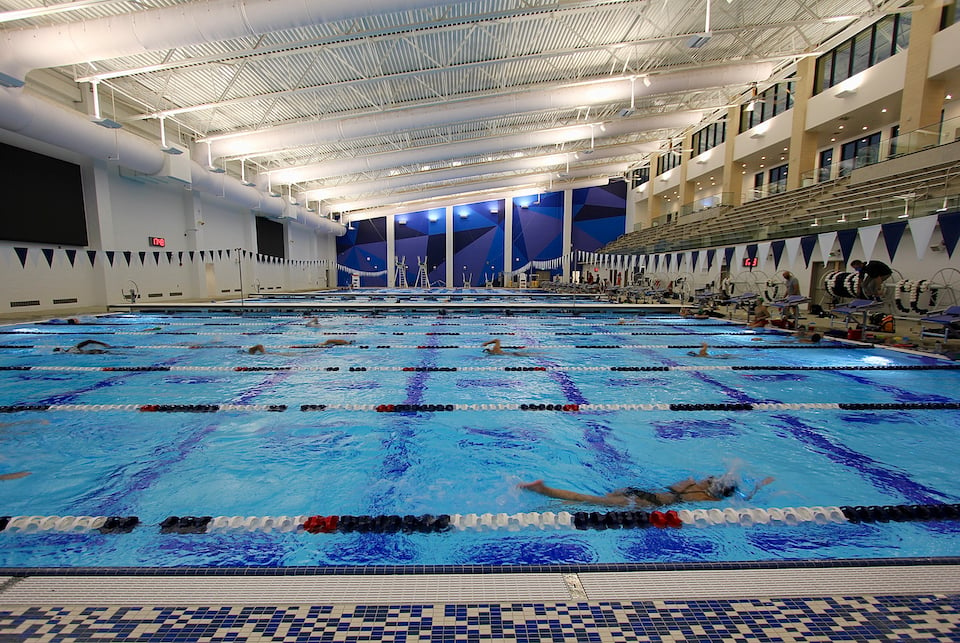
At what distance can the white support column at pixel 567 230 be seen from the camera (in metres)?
26.9

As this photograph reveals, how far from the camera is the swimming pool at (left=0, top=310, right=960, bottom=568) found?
1942 mm

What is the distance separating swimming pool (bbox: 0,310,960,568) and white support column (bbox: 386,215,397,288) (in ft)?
71.6

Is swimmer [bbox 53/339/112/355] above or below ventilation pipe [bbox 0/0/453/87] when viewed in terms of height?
below

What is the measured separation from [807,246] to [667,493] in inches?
417

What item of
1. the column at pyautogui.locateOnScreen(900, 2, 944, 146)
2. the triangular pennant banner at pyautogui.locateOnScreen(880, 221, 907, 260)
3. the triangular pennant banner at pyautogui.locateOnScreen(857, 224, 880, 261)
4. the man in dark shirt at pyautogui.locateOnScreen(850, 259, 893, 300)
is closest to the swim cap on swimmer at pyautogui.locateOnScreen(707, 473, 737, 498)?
the man in dark shirt at pyautogui.locateOnScreen(850, 259, 893, 300)

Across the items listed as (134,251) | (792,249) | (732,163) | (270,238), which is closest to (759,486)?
(792,249)

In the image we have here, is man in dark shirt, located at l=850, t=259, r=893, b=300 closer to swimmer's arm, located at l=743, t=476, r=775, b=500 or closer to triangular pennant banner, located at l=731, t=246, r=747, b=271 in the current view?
triangular pennant banner, located at l=731, t=246, r=747, b=271

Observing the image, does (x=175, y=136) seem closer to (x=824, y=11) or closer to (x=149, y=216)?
(x=149, y=216)

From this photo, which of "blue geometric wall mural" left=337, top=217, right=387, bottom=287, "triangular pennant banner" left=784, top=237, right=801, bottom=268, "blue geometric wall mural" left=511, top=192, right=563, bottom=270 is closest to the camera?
"triangular pennant banner" left=784, top=237, right=801, bottom=268

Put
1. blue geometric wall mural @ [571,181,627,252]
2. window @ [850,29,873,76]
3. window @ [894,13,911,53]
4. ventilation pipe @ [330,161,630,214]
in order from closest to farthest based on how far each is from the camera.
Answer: window @ [894,13,911,53] < window @ [850,29,873,76] < ventilation pipe @ [330,161,630,214] < blue geometric wall mural @ [571,181,627,252]

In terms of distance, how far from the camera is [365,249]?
28.3m

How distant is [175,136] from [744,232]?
1662 centimetres

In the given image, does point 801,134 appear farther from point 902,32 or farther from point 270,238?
point 270,238

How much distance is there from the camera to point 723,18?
11.1 m
